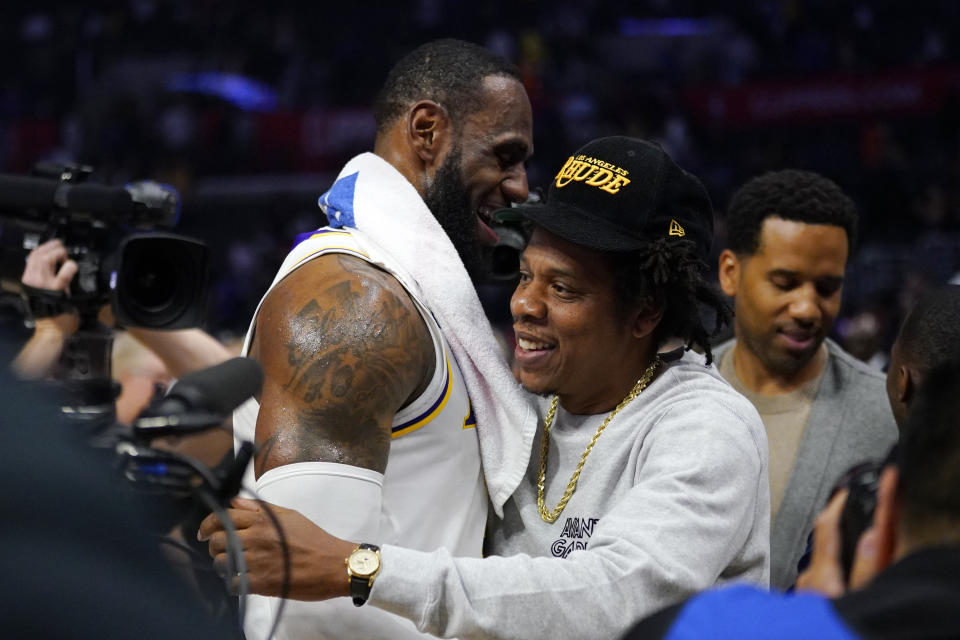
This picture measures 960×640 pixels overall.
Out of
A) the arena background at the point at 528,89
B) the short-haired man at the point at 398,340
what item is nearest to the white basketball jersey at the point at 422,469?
the short-haired man at the point at 398,340

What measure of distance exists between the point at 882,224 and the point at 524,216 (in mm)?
7406

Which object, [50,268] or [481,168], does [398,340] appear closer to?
[481,168]

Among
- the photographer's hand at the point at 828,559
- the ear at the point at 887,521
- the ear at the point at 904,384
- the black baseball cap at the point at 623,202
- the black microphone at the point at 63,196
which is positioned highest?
the black baseball cap at the point at 623,202

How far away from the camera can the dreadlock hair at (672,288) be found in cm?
205

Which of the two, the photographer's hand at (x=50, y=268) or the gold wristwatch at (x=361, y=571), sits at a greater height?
the photographer's hand at (x=50, y=268)

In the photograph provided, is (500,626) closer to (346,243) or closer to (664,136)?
(346,243)

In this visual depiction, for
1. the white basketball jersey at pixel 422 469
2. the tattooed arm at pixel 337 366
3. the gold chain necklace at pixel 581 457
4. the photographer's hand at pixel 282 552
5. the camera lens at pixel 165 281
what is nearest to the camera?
the photographer's hand at pixel 282 552

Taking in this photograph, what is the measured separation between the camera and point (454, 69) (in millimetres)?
2412

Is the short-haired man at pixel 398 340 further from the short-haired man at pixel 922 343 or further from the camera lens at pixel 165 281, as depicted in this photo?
the short-haired man at pixel 922 343

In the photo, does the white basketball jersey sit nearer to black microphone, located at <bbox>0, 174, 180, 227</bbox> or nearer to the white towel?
the white towel

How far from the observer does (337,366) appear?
1857mm

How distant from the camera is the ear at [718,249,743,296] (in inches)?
120

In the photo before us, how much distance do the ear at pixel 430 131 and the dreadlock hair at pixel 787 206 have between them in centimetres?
100

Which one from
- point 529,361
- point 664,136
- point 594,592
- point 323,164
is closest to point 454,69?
point 529,361
